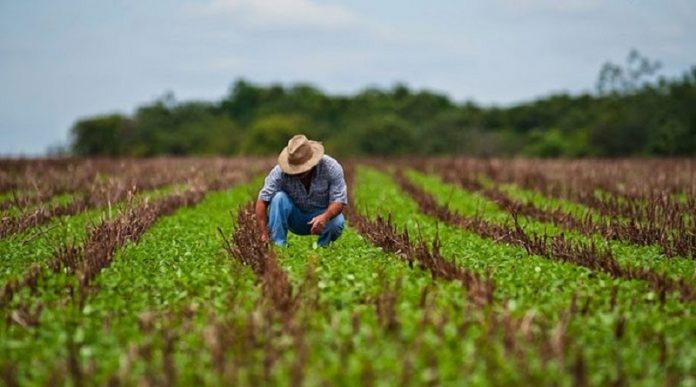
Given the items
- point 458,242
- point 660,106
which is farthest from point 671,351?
point 660,106

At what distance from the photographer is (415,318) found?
5469 mm

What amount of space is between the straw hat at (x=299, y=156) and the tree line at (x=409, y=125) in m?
50.0

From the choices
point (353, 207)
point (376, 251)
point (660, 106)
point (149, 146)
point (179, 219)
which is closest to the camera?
point (376, 251)

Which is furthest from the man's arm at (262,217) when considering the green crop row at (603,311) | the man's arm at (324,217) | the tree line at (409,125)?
the tree line at (409,125)

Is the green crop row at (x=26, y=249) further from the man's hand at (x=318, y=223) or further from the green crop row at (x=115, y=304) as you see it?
the man's hand at (x=318, y=223)

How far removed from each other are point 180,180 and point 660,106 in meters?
51.8

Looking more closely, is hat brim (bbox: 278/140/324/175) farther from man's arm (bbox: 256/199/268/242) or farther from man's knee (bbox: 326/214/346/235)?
man's knee (bbox: 326/214/346/235)

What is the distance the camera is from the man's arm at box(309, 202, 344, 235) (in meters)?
8.66

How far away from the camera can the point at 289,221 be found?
9.50 meters

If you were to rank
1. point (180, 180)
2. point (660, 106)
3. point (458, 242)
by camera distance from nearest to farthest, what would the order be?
point (458, 242)
point (180, 180)
point (660, 106)

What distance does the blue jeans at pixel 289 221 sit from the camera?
9.12m

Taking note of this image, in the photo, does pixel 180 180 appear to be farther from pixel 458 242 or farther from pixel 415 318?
pixel 415 318

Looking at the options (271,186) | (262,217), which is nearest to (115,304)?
(262,217)

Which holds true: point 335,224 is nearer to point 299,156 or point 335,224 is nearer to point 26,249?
point 299,156
